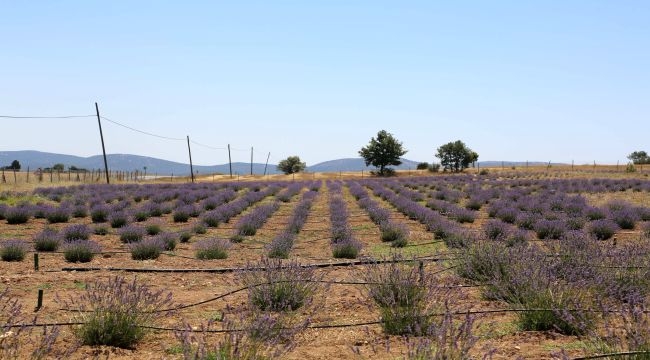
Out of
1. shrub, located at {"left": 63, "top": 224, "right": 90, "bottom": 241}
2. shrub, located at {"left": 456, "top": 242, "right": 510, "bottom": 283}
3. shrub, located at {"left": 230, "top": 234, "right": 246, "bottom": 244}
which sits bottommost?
shrub, located at {"left": 230, "top": 234, "right": 246, "bottom": 244}

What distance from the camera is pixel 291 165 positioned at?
99.3 metres

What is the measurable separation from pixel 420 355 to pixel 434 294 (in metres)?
1.78

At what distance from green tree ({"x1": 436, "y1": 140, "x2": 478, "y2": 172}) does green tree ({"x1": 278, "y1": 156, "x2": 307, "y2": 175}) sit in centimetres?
2508

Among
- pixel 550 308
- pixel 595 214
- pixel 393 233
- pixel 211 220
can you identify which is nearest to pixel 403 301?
pixel 550 308

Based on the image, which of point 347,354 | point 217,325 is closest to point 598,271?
point 347,354

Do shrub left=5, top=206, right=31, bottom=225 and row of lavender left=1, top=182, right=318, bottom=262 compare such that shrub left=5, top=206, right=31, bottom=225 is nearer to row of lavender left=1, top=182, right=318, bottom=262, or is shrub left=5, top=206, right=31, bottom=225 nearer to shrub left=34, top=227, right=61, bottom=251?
row of lavender left=1, top=182, right=318, bottom=262

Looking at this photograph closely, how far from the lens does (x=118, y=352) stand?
17.5ft

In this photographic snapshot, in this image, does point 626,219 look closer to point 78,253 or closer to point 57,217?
point 78,253

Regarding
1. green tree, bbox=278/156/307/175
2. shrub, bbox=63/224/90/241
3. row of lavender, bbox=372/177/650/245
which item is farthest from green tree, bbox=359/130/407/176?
shrub, bbox=63/224/90/241

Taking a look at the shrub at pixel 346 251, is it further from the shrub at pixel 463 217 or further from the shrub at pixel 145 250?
the shrub at pixel 463 217

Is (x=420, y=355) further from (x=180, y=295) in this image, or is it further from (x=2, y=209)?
(x=2, y=209)

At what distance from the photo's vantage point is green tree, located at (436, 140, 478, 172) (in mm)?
89688

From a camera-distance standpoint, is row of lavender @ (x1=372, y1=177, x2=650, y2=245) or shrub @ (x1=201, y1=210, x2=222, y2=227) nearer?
row of lavender @ (x1=372, y1=177, x2=650, y2=245)

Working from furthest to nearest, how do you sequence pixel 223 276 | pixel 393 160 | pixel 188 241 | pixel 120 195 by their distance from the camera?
pixel 393 160 → pixel 120 195 → pixel 188 241 → pixel 223 276
